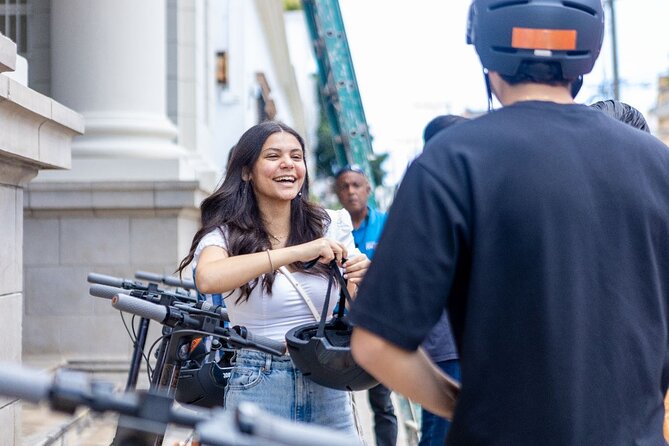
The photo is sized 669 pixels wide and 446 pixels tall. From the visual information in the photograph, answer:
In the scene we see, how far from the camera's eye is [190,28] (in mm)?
10828

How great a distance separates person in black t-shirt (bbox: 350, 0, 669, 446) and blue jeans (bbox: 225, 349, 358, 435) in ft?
4.86

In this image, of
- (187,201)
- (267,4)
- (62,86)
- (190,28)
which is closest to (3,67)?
(187,201)

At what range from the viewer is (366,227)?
23.8 ft

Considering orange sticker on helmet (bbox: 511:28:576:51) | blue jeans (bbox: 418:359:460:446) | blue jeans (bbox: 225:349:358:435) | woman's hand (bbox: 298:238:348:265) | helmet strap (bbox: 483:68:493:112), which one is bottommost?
blue jeans (bbox: 418:359:460:446)

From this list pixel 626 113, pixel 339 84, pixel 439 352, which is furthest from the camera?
pixel 339 84

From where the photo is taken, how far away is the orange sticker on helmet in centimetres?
204

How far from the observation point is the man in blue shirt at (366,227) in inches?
253

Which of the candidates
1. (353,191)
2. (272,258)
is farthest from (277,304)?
(353,191)

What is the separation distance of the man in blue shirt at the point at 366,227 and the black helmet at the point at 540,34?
4.46 meters

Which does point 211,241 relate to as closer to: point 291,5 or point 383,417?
point 383,417

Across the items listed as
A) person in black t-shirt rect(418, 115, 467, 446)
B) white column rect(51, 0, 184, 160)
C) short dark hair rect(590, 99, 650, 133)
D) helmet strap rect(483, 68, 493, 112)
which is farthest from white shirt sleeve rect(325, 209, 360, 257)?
white column rect(51, 0, 184, 160)

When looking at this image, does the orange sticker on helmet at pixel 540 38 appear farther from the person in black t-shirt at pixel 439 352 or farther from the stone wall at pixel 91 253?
the stone wall at pixel 91 253

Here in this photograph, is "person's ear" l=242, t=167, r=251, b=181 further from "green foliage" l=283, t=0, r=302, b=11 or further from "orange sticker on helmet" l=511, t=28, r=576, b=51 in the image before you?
"green foliage" l=283, t=0, r=302, b=11

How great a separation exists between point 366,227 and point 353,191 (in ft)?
1.12
